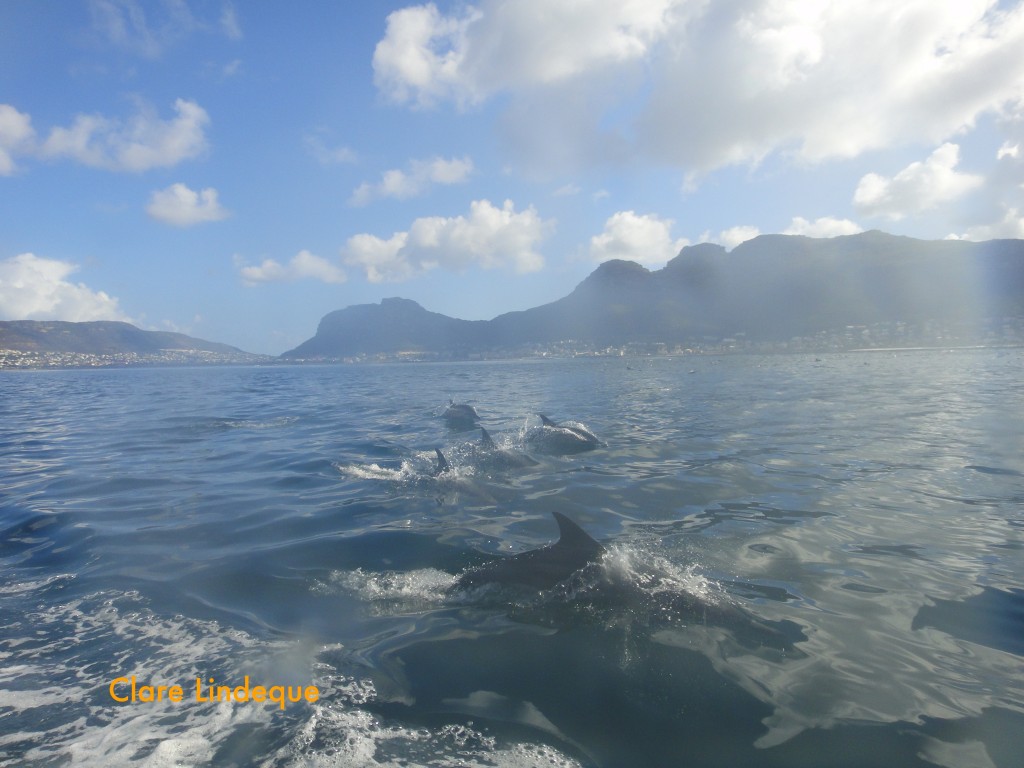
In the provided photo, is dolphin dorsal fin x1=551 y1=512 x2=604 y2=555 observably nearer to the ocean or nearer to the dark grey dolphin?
the dark grey dolphin

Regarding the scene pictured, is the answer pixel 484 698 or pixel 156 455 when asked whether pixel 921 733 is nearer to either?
pixel 484 698

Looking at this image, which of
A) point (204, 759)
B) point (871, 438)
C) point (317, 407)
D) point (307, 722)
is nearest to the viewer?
point (204, 759)

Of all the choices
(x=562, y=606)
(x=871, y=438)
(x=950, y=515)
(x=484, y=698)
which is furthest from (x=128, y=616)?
(x=871, y=438)

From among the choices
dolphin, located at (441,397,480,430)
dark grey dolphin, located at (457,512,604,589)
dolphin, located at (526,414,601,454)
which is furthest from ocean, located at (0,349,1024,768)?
dolphin, located at (441,397,480,430)

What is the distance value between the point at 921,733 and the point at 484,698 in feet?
13.2

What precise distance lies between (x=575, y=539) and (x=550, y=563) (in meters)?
0.51

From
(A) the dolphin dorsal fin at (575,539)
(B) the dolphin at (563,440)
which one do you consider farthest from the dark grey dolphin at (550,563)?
(B) the dolphin at (563,440)

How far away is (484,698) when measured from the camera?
5.43m

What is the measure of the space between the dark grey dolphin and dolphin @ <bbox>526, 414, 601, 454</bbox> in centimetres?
1028

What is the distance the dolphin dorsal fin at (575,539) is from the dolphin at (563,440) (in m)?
10.3

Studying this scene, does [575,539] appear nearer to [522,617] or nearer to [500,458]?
[522,617]

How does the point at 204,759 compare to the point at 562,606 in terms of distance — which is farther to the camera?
the point at 562,606

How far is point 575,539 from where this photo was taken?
7.81m

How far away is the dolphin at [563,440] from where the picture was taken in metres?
18.4
